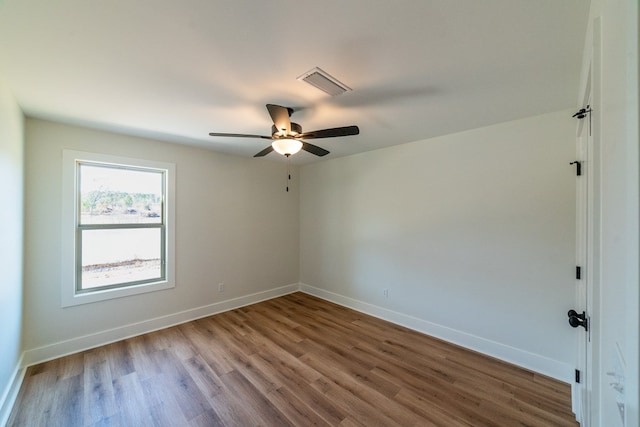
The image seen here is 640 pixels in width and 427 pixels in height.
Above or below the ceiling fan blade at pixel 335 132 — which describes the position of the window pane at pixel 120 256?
below

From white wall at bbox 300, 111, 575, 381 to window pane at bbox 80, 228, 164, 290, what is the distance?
9.18 ft

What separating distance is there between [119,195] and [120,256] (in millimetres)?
775

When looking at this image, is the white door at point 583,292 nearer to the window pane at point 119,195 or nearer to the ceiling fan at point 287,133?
the ceiling fan at point 287,133

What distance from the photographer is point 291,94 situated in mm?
2006

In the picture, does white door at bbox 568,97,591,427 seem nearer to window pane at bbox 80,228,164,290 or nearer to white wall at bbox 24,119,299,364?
white wall at bbox 24,119,299,364

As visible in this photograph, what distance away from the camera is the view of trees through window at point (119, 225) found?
2877 mm

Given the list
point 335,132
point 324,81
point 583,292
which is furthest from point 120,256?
point 583,292

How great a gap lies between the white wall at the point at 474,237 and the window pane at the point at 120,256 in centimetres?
280

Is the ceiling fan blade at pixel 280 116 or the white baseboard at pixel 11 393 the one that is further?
the ceiling fan blade at pixel 280 116

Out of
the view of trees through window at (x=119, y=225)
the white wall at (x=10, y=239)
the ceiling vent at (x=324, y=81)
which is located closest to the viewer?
the ceiling vent at (x=324, y=81)

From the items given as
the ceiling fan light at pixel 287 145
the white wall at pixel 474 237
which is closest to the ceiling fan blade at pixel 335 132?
the ceiling fan light at pixel 287 145

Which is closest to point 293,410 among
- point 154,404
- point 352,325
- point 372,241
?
point 154,404

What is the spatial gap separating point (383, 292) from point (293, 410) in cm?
207

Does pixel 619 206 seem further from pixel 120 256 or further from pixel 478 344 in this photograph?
pixel 120 256
